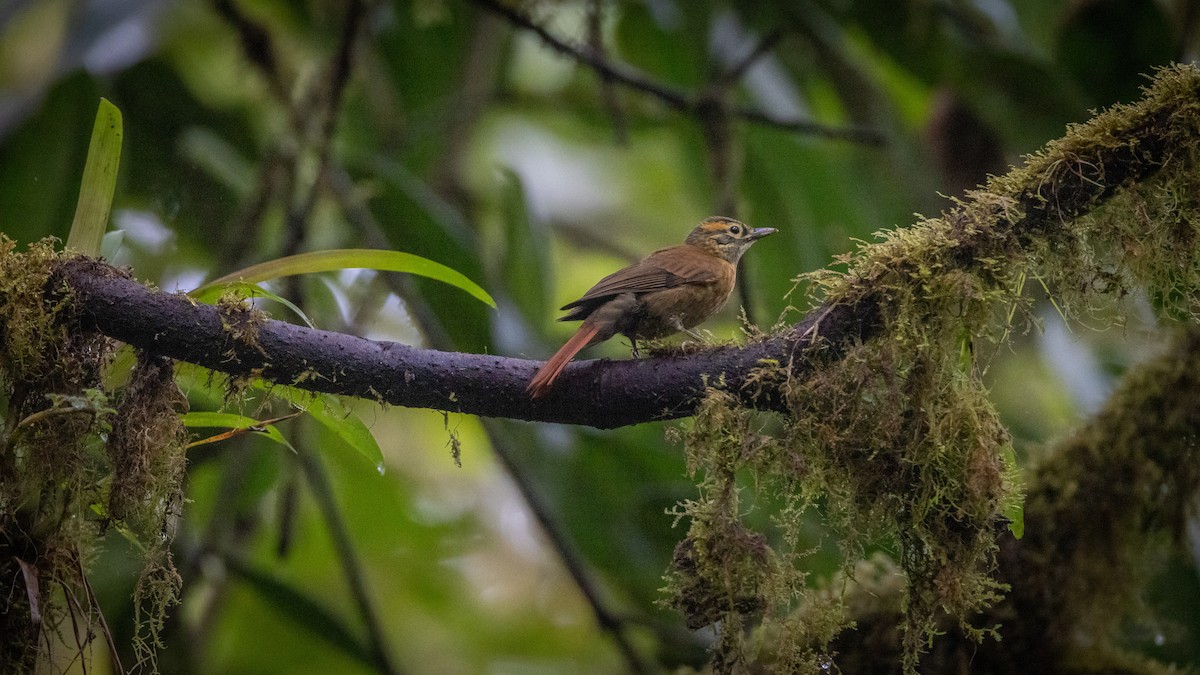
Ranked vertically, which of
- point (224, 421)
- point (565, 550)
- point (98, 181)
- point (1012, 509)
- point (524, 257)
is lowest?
point (1012, 509)

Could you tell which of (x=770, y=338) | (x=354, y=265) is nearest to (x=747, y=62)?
(x=770, y=338)

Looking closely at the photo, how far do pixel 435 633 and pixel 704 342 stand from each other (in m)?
3.99

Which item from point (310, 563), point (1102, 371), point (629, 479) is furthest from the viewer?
point (310, 563)

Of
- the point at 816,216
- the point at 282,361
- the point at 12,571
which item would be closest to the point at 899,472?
the point at 282,361

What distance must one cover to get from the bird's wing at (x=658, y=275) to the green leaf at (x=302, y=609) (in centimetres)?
186

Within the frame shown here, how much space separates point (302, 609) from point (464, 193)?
2116 millimetres

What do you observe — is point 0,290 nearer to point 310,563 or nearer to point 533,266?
point 533,266

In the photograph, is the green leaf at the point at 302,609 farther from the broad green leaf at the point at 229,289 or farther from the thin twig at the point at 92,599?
the broad green leaf at the point at 229,289

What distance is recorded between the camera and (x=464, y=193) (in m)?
4.96

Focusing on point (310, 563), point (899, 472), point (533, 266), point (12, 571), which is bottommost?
point (12, 571)

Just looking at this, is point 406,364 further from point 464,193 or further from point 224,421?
point 464,193

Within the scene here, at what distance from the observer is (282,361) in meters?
1.89

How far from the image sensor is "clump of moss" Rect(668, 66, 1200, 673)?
1.92 metres

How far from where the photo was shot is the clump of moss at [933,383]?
192 centimetres
